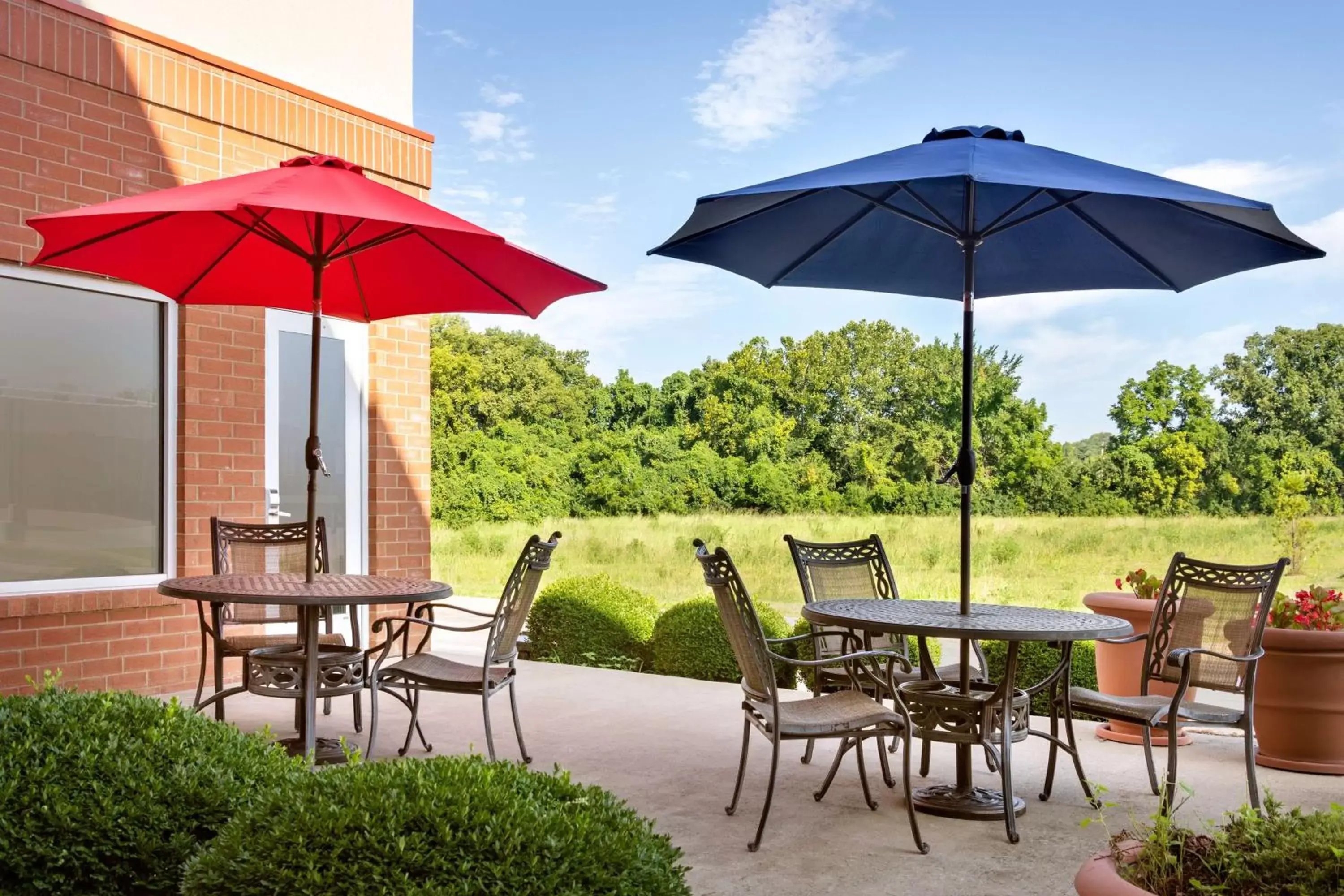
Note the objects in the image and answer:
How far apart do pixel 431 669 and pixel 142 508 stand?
2.51m

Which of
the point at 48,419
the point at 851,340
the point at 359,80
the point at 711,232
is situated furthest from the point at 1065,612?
the point at 851,340

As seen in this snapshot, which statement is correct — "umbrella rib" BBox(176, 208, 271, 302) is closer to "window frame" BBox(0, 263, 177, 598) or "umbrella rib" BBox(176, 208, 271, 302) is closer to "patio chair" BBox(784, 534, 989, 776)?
"window frame" BBox(0, 263, 177, 598)

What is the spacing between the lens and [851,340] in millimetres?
23125

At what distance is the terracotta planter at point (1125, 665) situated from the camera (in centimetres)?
537

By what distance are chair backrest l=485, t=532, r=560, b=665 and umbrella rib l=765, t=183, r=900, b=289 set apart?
4.76 ft

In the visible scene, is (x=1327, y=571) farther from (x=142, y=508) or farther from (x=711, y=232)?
(x=142, y=508)

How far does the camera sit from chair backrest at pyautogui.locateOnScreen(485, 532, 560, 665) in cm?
456

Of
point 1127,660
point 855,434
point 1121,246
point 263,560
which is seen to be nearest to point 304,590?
point 263,560

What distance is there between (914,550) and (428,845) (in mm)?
17728

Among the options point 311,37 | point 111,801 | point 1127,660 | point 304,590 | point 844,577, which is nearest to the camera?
point 111,801

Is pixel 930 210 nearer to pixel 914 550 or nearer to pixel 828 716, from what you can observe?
pixel 828 716

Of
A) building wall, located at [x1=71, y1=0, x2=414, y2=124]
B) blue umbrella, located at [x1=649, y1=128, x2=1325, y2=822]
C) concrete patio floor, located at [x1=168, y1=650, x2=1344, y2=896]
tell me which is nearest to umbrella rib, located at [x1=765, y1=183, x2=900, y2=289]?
blue umbrella, located at [x1=649, y1=128, x2=1325, y2=822]

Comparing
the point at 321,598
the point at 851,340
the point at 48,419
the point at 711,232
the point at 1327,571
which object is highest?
the point at 851,340

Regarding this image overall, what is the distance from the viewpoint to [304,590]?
14.4 feet
